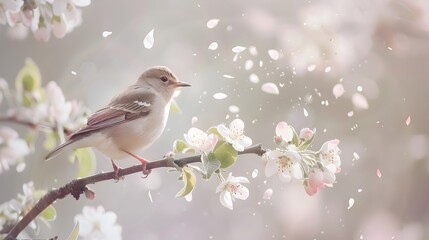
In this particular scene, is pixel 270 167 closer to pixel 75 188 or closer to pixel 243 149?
pixel 243 149

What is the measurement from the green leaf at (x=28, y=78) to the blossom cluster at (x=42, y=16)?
40 mm

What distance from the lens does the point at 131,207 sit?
84cm

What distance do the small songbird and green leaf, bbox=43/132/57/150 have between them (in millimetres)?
33

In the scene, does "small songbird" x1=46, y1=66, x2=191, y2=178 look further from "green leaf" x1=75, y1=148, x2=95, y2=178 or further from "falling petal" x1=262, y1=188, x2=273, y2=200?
"falling petal" x1=262, y1=188, x2=273, y2=200

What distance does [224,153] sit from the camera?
31.4 inches

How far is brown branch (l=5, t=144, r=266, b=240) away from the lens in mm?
791

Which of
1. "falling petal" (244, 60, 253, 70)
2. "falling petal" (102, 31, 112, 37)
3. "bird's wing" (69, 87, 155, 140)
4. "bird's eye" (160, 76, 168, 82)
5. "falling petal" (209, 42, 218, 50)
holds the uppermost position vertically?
"falling petal" (102, 31, 112, 37)

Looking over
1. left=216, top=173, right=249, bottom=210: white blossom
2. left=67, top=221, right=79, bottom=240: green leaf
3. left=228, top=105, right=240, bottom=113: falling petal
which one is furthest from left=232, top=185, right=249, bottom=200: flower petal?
left=67, top=221, right=79, bottom=240: green leaf

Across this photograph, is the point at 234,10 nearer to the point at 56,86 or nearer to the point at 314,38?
the point at 314,38

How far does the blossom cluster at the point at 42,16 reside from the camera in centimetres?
77

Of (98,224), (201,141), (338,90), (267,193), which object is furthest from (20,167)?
(338,90)

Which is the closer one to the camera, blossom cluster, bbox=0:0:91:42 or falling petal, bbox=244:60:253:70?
blossom cluster, bbox=0:0:91:42

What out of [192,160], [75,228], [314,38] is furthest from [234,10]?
[75,228]

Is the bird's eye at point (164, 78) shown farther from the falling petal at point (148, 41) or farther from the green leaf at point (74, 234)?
the green leaf at point (74, 234)
